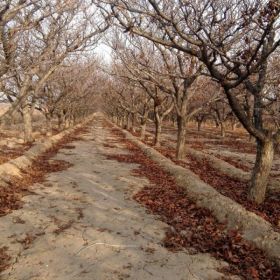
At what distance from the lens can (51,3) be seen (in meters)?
12.7

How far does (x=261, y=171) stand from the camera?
980 cm

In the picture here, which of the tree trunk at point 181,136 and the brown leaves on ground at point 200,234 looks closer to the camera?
the brown leaves on ground at point 200,234

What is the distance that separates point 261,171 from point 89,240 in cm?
561

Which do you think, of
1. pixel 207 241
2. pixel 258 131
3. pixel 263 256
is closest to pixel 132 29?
pixel 258 131

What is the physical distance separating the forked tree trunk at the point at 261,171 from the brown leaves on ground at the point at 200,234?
1.92 meters

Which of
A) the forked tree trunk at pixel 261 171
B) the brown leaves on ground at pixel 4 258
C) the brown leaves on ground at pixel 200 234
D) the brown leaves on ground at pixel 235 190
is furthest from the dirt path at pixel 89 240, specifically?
the forked tree trunk at pixel 261 171

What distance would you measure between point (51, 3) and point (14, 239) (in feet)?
30.9

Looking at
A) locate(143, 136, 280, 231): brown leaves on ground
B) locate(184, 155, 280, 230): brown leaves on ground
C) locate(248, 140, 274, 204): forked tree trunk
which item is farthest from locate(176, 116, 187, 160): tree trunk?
locate(248, 140, 274, 204): forked tree trunk

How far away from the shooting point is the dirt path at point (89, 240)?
5594 mm

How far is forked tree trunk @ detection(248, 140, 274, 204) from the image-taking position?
962cm

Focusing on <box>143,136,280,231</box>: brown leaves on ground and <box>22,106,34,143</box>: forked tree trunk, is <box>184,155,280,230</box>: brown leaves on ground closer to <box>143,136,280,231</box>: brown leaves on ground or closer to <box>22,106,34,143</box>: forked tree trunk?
<box>143,136,280,231</box>: brown leaves on ground

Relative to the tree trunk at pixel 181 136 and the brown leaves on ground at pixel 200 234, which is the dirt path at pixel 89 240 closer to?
the brown leaves on ground at pixel 200 234

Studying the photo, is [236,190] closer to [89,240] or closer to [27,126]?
[89,240]

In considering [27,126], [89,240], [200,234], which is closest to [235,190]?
A: [200,234]
